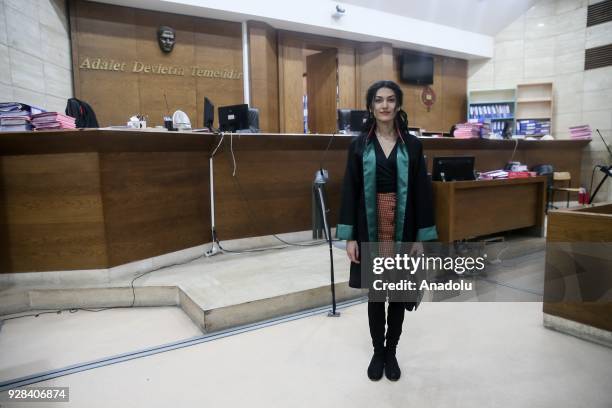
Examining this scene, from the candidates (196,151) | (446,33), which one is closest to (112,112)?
(196,151)

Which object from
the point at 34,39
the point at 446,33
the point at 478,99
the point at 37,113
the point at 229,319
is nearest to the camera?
the point at 229,319

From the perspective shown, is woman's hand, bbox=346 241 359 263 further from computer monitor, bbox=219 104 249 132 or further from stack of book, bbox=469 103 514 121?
stack of book, bbox=469 103 514 121

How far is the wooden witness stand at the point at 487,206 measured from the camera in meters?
3.20

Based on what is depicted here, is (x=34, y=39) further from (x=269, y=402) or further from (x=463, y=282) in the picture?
(x=463, y=282)

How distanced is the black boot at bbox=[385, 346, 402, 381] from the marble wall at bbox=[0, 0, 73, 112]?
4.36 metres

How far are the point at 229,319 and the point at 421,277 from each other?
4.22 feet

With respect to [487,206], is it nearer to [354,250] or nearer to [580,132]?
[354,250]

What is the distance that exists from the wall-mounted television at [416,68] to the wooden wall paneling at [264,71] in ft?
8.90

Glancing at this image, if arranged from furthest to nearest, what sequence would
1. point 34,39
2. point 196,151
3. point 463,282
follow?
point 34,39 < point 196,151 < point 463,282

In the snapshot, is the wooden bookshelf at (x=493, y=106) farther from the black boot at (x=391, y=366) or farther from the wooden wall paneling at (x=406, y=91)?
Result: the black boot at (x=391, y=366)

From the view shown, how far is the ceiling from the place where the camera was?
7.01 metres

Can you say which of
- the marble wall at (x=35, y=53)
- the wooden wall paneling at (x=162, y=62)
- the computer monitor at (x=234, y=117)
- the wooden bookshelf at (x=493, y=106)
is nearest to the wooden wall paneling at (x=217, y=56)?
the wooden wall paneling at (x=162, y=62)

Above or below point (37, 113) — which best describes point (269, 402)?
below

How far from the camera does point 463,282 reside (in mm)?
3287
